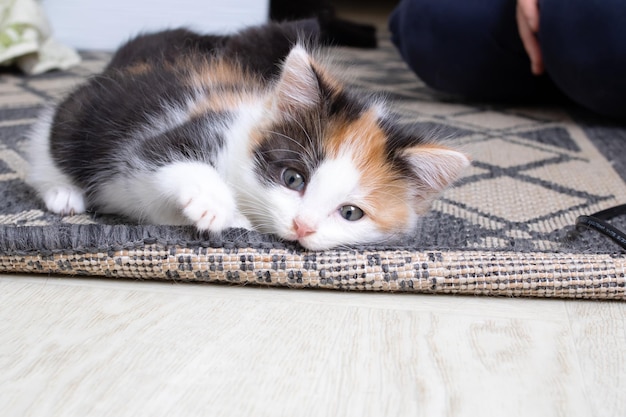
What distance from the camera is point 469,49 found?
92.7 inches

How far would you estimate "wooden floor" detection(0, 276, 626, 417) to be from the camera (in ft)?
2.43

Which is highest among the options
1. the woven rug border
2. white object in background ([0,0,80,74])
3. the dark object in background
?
the woven rug border

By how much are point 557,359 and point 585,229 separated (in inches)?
15.7

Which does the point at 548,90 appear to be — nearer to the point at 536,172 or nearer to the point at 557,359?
the point at 536,172

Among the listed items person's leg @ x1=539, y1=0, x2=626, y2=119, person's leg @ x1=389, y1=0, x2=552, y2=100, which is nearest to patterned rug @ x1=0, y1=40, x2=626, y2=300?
person's leg @ x1=539, y1=0, x2=626, y2=119

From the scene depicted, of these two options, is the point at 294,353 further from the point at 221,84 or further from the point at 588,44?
the point at 588,44

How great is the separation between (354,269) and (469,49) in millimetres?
1573

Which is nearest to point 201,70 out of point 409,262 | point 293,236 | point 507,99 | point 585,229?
point 293,236

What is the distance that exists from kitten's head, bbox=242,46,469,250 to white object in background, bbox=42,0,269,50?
2.23m

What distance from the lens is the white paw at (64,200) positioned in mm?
1215

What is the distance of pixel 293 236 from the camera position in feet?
3.31

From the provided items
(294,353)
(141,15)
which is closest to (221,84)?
(294,353)

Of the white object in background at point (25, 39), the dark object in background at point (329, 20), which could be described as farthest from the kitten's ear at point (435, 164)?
the dark object in background at point (329, 20)

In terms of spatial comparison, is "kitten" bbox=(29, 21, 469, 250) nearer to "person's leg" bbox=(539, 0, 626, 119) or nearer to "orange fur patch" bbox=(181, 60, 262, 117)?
"orange fur patch" bbox=(181, 60, 262, 117)
